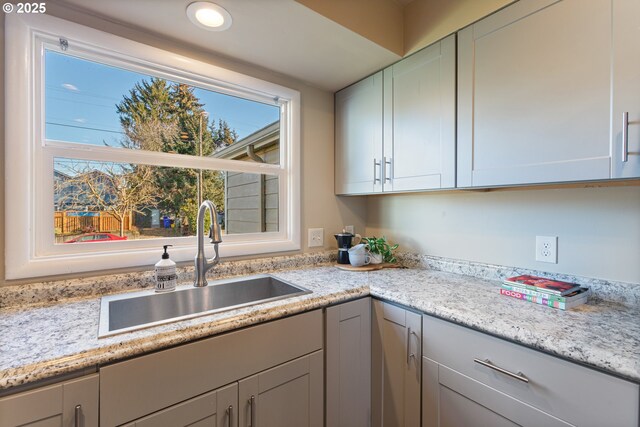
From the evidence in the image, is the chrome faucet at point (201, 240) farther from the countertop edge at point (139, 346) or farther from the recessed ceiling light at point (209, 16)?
the recessed ceiling light at point (209, 16)

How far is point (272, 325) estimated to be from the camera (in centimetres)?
105

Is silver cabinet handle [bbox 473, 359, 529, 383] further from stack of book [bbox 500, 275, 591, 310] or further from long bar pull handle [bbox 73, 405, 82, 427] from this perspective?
long bar pull handle [bbox 73, 405, 82, 427]

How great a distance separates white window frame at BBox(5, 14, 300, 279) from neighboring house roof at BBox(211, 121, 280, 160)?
7 cm

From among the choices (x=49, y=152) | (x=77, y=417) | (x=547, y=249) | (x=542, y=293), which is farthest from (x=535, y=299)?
(x=49, y=152)

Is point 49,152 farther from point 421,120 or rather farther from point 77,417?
point 421,120

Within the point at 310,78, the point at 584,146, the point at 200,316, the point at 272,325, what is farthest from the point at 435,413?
the point at 310,78

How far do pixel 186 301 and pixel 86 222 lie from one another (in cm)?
57

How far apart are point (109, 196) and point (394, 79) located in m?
1.60

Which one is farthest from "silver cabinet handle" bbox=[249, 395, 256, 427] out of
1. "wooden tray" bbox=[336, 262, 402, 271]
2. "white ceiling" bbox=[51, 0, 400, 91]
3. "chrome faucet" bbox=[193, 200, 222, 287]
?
"white ceiling" bbox=[51, 0, 400, 91]

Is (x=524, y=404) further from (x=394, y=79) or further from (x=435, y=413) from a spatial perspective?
(x=394, y=79)

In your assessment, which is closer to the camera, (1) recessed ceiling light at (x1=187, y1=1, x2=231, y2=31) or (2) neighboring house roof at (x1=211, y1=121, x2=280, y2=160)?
(1) recessed ceiling light at (x1=187, y1=1, x2=231, y2=31)

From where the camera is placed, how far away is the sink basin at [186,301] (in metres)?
1.06

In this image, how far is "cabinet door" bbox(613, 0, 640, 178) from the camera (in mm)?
878

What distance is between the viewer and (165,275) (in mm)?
1264
